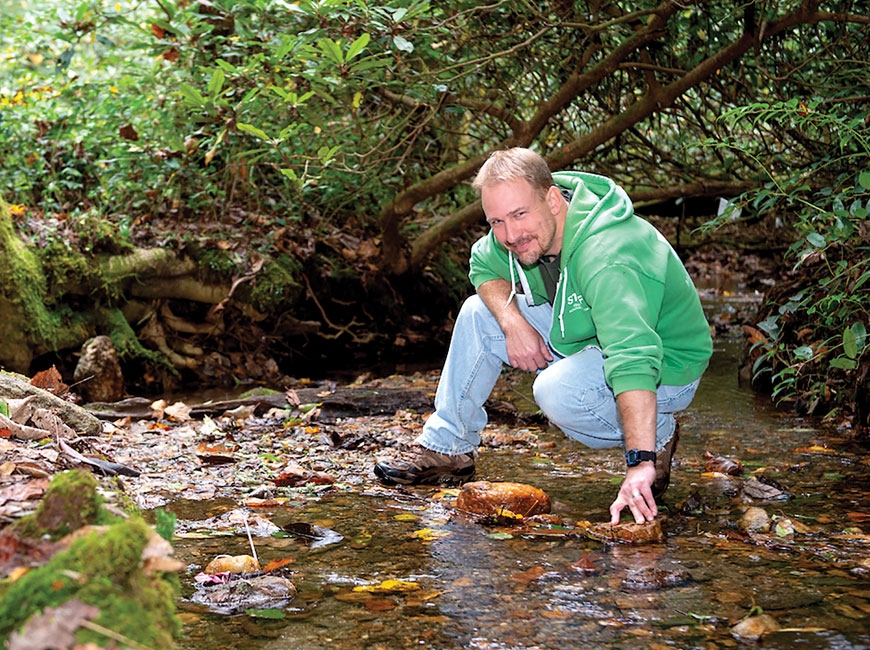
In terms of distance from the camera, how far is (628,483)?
2869 mm

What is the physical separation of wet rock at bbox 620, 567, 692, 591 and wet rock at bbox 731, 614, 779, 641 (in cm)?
32

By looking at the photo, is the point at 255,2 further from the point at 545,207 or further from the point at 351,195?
the point at 545,207

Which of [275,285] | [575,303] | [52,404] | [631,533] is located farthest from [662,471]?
[275,285]

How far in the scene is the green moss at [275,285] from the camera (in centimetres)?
748

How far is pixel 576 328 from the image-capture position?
128 inches

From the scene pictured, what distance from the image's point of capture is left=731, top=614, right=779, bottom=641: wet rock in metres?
2.09

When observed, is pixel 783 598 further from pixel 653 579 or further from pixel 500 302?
pixel 500 302

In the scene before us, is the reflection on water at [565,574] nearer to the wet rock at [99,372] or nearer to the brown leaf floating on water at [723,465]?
the brown leaf floating on water at [723,465]

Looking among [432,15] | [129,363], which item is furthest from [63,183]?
[432,15]

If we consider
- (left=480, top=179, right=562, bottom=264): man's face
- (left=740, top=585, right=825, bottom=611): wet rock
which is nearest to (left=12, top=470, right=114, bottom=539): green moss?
(left=740, top=585, right=825, bottom=611): wet rock

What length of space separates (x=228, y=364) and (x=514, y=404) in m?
2.79

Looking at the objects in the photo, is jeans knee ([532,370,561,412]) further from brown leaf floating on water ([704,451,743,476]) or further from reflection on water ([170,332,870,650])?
brown leaf floating on water ([704,451,743,476])

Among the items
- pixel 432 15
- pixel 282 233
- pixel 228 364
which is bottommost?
pixel 228 364

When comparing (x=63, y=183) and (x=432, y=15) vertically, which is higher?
(x=432, y=15)
